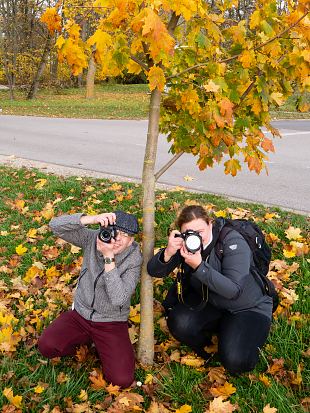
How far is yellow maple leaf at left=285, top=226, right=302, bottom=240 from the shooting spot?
418 centimetres

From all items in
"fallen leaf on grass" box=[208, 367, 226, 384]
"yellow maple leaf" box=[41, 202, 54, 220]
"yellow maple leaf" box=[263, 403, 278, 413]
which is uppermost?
"yellow maple leaf" box=[41, 202, 54, 220]

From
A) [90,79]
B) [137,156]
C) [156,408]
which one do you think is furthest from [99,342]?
[90,79]

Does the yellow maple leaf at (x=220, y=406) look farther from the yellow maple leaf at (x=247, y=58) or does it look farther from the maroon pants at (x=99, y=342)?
the yellow maple leaf at (x=247, y=58)

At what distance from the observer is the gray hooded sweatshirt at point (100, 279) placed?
2.81m

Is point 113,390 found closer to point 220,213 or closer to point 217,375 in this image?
point 217,375

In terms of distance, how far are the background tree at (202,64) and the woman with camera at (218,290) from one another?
0.22 m

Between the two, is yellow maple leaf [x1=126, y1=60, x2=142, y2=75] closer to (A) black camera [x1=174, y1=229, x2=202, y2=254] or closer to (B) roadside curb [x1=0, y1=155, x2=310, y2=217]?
(A) black camera [x1=174, y1=229, x2=202, y2=254]

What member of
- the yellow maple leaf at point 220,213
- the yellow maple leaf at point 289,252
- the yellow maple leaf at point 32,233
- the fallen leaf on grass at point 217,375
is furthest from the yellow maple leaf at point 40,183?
the fallen leaf on grass at point 217,375

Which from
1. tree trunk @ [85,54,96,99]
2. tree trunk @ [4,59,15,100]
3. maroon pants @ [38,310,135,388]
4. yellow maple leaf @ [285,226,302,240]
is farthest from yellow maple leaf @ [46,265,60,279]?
tree trunk @ [4,59,15,100]

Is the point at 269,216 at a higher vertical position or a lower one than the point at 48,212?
higher

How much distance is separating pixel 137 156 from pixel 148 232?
225 inches

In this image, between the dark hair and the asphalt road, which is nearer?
the dark hair

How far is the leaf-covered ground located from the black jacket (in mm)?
Answer: 363

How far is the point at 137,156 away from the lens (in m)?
8.50
